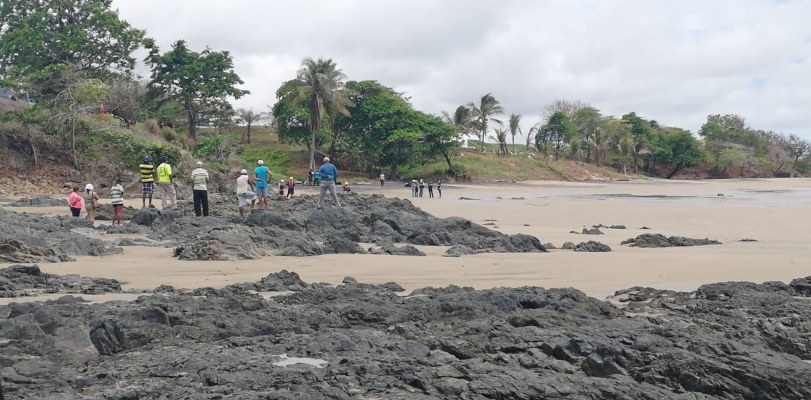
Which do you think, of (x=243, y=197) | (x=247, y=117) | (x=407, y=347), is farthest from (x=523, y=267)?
(x=247, y=117)

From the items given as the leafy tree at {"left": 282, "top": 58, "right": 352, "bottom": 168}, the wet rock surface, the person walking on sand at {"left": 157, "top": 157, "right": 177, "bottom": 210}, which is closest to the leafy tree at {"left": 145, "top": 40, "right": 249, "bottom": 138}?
the leafy tree at {"left": 282, "top": 58, "right": 352, "bottom": 168}

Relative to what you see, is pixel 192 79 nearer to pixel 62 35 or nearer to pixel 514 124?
pixel 62 35

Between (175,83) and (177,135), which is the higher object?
(175,83)

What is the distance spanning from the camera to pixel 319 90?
47062 millimetres

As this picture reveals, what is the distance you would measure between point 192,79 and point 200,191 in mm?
31247

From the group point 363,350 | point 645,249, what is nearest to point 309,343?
point 363,350

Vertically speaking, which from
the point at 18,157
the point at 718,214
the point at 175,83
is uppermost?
the point at 175,83

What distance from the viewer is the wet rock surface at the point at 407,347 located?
4.26 m

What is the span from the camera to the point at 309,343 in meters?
5.23

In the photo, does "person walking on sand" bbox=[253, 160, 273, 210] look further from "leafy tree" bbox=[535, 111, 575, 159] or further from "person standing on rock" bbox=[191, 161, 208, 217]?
"leafy tree" bbox=[535, 111, 575, 159]

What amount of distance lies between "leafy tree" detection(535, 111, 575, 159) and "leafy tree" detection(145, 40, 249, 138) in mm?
41090

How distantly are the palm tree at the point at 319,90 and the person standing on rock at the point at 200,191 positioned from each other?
3044 centimetres

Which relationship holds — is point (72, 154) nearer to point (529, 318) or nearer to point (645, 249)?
point (645, 249)

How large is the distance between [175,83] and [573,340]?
144 feet
